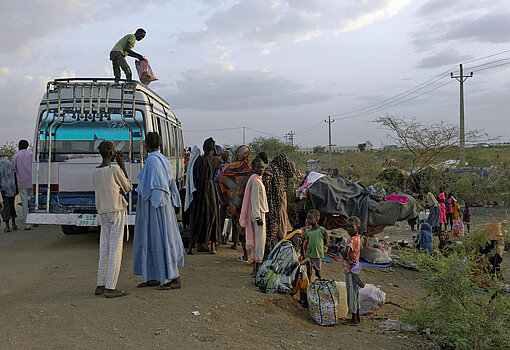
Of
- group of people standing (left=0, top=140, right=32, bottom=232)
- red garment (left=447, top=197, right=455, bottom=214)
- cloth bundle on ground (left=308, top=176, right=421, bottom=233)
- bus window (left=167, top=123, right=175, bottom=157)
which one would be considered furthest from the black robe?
red garment (left=447, top=197, right=455, bottom=214)

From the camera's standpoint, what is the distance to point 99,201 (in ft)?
15.6

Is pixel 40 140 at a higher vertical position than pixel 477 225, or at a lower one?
higher

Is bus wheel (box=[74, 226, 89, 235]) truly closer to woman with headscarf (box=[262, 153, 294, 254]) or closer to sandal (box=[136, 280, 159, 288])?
sandal (box=[136, 280, 159, 288])

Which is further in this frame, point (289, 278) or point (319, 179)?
point (319, 179)

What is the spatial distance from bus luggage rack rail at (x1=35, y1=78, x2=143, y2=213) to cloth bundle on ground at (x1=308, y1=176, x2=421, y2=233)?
3.28 metres

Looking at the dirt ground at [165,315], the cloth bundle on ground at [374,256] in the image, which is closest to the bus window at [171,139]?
the dirt ground at [165,315]

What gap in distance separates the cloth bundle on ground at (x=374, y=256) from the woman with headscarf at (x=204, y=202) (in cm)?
327

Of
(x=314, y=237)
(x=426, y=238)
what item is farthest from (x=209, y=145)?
(x=426, y=238)

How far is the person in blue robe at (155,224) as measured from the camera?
16.2 feet

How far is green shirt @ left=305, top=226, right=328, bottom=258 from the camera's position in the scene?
555 cm

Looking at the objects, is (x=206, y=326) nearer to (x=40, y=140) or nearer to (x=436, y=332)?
(x=436, y=332)

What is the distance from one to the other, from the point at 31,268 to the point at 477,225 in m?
13.2

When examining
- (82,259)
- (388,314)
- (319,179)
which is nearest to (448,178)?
(319,179)

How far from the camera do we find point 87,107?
7.45 meters
